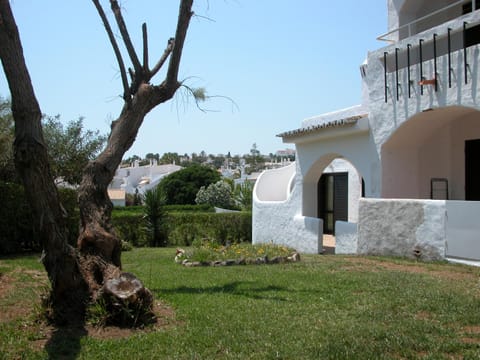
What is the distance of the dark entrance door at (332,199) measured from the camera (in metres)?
20.2

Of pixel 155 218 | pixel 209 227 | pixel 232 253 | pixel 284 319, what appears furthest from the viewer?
pixel 209 227

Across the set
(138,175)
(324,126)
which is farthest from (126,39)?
(138,175)

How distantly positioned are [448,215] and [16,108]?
8608 millimetres

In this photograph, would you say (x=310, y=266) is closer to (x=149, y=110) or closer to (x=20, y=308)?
(x=149, y=110)

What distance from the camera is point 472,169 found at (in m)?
13.7

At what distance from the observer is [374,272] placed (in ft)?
30.0

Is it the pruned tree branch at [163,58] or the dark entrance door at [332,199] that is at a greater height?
the pruned tree branch at [163,58]

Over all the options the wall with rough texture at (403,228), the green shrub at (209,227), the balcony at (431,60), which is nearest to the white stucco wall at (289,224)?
the green shrub at (209,227)

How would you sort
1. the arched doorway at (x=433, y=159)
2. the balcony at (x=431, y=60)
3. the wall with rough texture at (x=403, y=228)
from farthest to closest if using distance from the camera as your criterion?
the arched doorway at (x=433, y=159)
the balcony at (x=431, y=60)
the wall with rough texture at (x=403, y=228)

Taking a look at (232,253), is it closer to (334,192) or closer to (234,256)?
(234,256)

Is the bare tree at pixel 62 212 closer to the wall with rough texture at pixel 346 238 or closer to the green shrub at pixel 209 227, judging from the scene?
the wall with rough texture at pixel 346 238

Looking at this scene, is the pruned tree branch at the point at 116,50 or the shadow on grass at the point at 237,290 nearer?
the shadow on grass at the point at 237,290

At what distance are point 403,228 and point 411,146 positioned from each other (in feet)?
10.0

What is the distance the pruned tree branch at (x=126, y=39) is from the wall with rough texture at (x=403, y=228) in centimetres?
691
